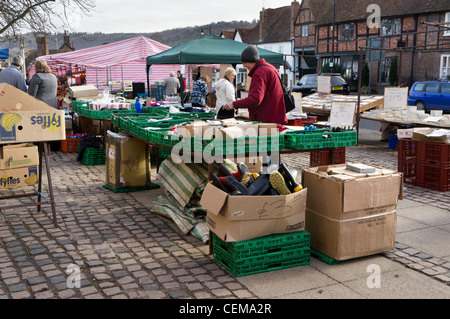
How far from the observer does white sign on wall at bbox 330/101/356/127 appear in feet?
37.4

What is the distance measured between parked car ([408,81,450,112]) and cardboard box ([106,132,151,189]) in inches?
728

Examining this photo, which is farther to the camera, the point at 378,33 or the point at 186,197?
the point at 378,33

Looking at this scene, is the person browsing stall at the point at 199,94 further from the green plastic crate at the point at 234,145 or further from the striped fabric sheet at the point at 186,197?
the green plastic crate at the point at 234,145

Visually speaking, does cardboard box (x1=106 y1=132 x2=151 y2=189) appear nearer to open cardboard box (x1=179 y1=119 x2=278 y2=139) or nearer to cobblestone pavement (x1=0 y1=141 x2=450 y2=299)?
cobblestone pavement (x1=0 y1=141 x2=450 y2=299)

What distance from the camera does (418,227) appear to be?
5621 mm

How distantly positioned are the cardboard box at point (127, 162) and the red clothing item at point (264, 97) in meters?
1.96

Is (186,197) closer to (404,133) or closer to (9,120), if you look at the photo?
(9,120)

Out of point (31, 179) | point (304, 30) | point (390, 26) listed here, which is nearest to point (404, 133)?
point (31, 179)

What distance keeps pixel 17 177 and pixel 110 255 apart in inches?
72.1

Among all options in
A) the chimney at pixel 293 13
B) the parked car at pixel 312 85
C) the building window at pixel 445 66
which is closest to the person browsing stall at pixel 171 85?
the parked car at pixel 312 85

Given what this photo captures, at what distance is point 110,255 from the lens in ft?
15.7

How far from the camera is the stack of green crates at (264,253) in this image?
4.16 metres

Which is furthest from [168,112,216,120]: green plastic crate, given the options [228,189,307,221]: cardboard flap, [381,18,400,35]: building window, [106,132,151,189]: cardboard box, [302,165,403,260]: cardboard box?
[381,18,400,35]: building window
